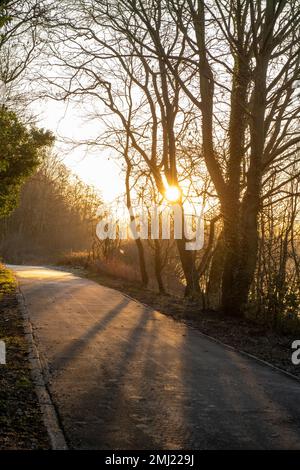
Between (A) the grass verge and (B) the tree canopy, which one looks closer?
(A) the grass verge

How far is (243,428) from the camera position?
5.43 meters

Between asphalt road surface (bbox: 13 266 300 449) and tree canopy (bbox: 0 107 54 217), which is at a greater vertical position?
tree canopy (bbox: 0 107 54 217)

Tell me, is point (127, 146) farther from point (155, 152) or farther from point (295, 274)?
point (295, 274)

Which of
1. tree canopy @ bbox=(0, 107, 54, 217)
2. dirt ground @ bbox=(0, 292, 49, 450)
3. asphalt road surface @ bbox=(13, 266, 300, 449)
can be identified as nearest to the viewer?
dirt ground @ bbox=(0, 292, 49, 450)

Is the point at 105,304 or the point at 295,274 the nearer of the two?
the point at 295,274

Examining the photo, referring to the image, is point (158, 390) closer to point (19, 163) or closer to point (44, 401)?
point (44, 401)

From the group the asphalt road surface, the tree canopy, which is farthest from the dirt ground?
the tree canopy

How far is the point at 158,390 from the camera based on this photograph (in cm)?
660

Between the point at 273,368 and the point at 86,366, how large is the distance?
3.05 metres

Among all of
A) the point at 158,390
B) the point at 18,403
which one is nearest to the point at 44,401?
the point at 18,403

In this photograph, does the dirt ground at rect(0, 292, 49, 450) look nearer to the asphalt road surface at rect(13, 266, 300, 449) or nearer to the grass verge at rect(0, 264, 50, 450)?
the grass verge at rect(0, 264, 50, 450)

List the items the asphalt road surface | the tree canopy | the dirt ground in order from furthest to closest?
the tree canopy → the asphalt road surface → the dirt ground

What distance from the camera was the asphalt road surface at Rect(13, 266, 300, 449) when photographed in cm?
509

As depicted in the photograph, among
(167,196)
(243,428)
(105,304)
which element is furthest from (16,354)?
(167,196)
